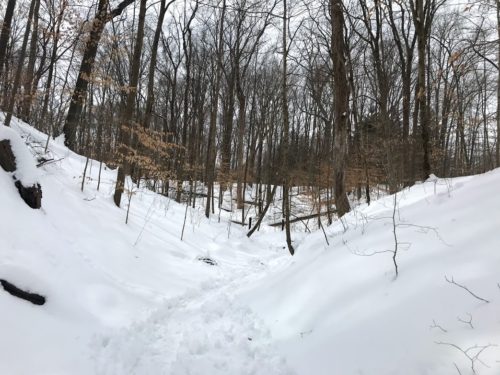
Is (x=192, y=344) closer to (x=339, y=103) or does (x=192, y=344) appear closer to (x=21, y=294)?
(x=21, y=294)

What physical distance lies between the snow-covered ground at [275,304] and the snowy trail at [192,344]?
0.05 feet

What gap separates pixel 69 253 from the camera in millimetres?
4793

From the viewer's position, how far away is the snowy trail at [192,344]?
3.24m

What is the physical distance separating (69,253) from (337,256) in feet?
11.6

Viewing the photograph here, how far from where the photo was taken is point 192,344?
148 inches

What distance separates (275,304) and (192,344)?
1.25 meters

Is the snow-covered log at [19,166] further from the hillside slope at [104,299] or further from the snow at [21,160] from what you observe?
the hillside slope at [104,299]

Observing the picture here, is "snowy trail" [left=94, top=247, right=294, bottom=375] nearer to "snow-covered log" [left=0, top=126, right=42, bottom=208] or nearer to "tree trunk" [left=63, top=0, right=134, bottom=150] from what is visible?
"snow-covered log" [left=0, top=126, right=42, bottom=208]

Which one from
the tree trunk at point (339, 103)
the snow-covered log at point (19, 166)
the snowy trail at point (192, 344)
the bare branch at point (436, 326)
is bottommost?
the snowy trail at point (192, 344)

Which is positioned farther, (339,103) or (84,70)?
(84,70)

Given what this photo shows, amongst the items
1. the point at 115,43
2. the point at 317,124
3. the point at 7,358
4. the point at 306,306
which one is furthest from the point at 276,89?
the point at 7,358

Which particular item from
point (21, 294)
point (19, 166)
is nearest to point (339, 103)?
point (19, 166)

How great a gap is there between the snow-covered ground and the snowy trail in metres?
0.02

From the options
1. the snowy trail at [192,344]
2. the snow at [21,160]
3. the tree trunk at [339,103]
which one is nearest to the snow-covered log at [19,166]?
the snow at [21,160]
